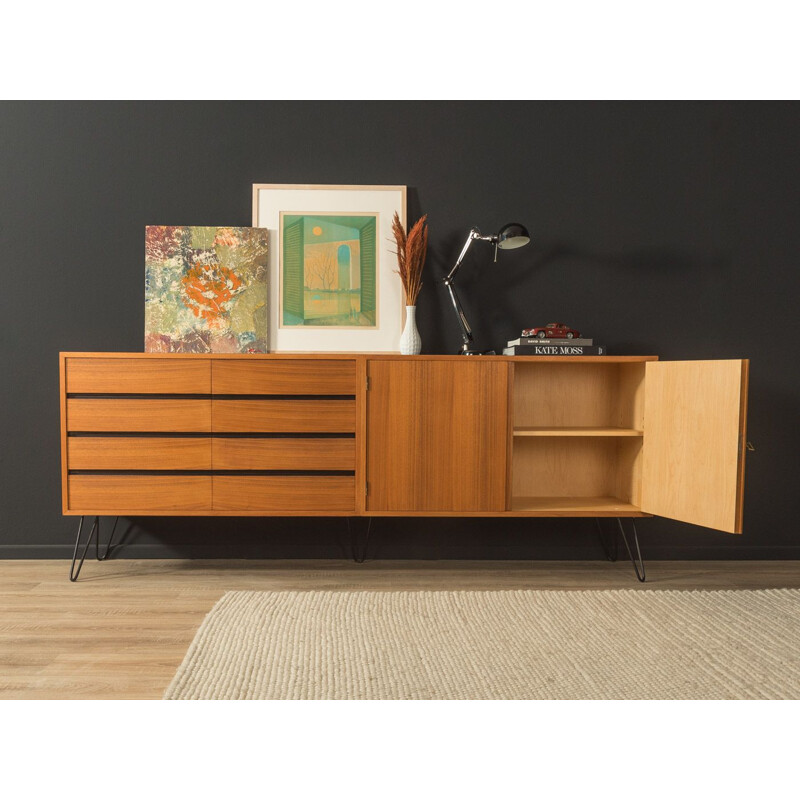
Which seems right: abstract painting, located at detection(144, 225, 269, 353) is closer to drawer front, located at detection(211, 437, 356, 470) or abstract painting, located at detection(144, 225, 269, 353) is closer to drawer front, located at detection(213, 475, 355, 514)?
drawer front, located at detection(211, 437, 356, 470)

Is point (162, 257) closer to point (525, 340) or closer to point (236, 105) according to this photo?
point (236, 105)

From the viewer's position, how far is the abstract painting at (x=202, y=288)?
9.56 ft

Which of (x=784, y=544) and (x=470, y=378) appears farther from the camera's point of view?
(x=784, y=544)

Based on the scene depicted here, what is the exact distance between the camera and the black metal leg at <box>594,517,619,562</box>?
10.0ft

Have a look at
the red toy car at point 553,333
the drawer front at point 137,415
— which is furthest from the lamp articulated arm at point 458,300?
the drawer front at point 137,415

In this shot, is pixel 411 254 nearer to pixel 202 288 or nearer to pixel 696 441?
pixel 202 288

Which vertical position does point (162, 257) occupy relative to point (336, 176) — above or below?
below

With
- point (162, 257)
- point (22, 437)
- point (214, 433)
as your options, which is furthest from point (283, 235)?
point (22, 437)

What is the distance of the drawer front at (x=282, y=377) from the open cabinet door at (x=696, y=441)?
48.6 inches

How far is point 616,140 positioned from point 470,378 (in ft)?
4.52

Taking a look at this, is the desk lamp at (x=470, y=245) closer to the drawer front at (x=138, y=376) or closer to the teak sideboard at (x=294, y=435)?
the teak sideboard at (x=294, y=435)

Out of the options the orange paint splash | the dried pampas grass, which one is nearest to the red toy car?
the dried pampas grass

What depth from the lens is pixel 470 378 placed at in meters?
2.65

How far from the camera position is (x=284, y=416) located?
265 cm
